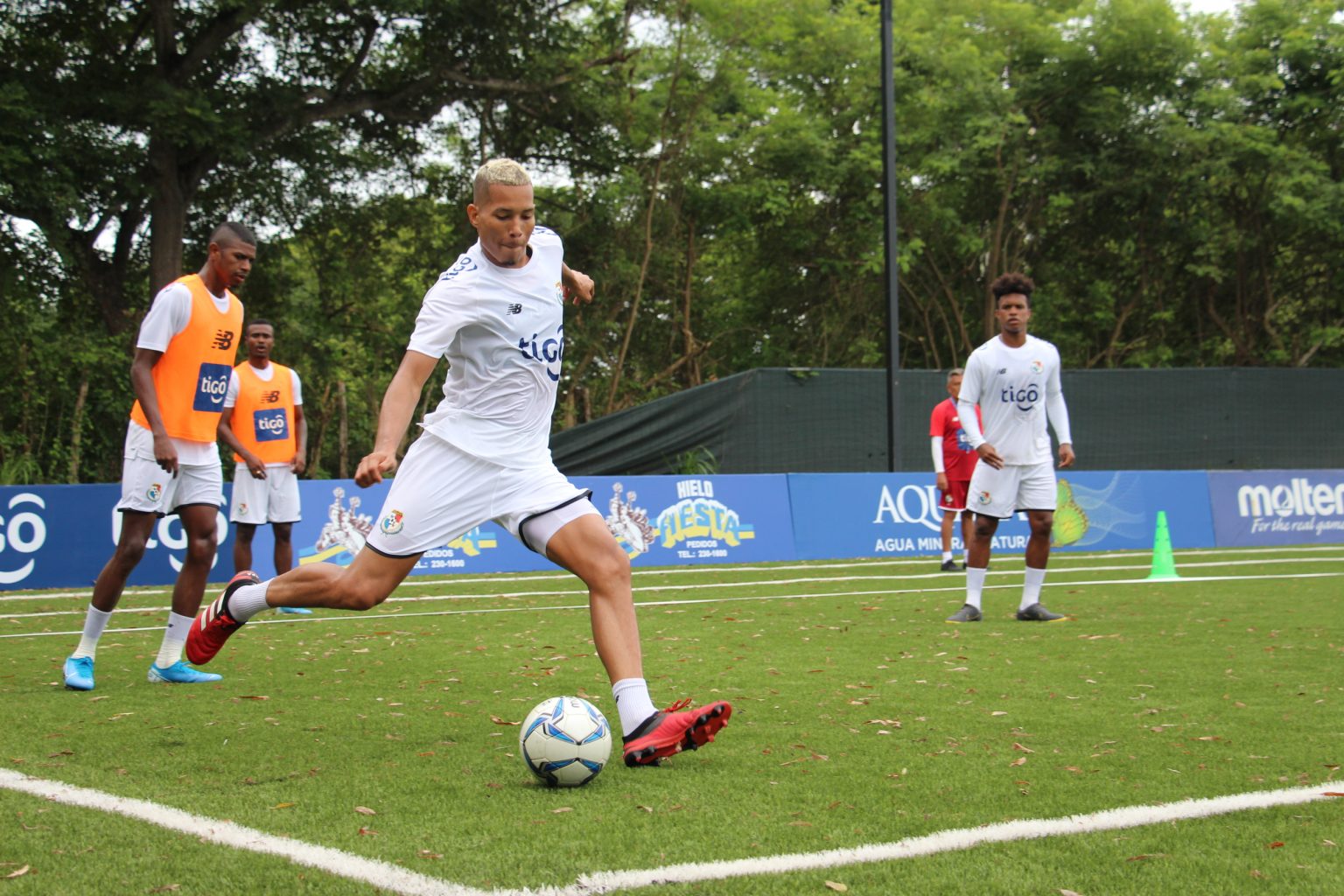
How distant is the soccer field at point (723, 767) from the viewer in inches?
130

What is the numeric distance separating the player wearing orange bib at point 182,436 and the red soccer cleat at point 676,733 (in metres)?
3.09

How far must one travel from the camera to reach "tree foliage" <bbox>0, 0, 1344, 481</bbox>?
20.3 m

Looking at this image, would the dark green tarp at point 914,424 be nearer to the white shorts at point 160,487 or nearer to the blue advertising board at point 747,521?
the blue advertising board at point 747,521

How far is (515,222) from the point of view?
4.90m

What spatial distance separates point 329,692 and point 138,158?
51.0 feet

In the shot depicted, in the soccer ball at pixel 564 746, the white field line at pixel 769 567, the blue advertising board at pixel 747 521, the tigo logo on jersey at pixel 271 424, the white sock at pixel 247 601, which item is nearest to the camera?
the soccer ball at pixel 564 746

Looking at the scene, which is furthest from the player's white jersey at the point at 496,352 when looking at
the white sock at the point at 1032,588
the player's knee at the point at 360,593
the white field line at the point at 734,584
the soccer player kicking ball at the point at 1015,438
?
the white field line at the point at 734,584

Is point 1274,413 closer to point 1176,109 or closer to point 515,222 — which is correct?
point 1176,109

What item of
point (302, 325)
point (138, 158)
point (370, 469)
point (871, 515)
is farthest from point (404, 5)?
point (370, 469)

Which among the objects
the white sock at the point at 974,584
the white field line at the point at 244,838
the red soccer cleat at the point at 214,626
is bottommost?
the white field line at the point at 244,838

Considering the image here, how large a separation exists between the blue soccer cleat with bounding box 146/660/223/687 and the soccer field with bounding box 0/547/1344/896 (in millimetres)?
124

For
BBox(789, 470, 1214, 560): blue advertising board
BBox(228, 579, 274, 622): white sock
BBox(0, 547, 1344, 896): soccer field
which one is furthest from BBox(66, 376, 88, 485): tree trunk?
BBox(228, 579, 274, 622): white sock

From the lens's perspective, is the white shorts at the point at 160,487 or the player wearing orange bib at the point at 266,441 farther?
the player wearing orange bib at the point at 266,441

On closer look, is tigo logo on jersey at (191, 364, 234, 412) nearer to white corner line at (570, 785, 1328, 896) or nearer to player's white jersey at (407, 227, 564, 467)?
player's white jersey at (407, 227, 564, 467)
